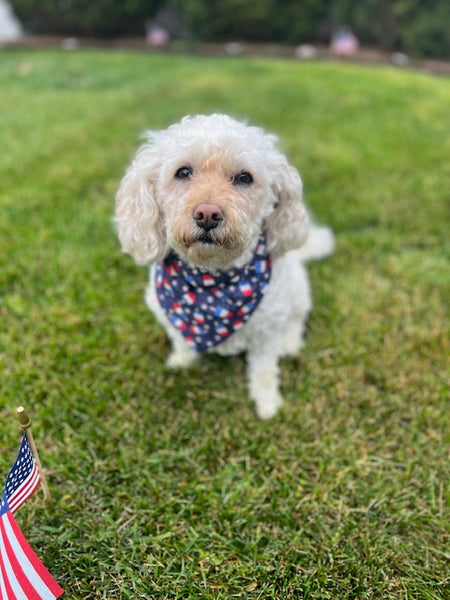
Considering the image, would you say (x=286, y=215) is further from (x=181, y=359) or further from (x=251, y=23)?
(x=251, y=23)

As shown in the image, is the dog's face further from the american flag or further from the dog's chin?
the american flag

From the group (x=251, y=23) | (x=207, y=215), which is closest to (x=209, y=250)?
(x=207, y=215)

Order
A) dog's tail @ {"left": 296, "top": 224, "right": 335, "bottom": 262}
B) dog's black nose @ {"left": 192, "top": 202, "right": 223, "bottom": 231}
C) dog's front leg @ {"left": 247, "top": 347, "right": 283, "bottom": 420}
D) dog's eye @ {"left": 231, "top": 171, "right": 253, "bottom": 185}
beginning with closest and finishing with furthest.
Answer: dog's black nose @ {"left": 192, "top": 202, "right": 223, "bottom": 231}, dog's eye @ {"left": 231, "top": 171, "right": 253, "bottom": 185}, dog's front leg @ {"left": 247, "top": 347, "right": 283, "bottom": 420}, dog's tail @ {"left": 296, "top": 224, "right": 335, "bottom": 262}

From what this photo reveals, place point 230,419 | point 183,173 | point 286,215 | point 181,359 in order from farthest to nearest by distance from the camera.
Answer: point 181,359
point 230,419
point 286,215
point 183,173

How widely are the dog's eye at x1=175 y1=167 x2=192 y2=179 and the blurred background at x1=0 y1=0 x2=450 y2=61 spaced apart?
37.4ft

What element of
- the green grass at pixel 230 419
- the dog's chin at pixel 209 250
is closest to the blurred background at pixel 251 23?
the green grass at pixel 230 419

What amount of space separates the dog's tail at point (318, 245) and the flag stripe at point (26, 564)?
2600mm

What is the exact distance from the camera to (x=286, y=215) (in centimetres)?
225

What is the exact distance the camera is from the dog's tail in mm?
3539

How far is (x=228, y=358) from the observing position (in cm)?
291

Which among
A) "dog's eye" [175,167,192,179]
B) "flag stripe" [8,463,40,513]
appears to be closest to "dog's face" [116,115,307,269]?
"dog's eye" [175,167,192,179]

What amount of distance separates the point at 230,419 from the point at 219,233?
3.70ft

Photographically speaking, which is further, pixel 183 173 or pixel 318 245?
pixel 318 245

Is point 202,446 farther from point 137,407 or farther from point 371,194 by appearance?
point 371,194
